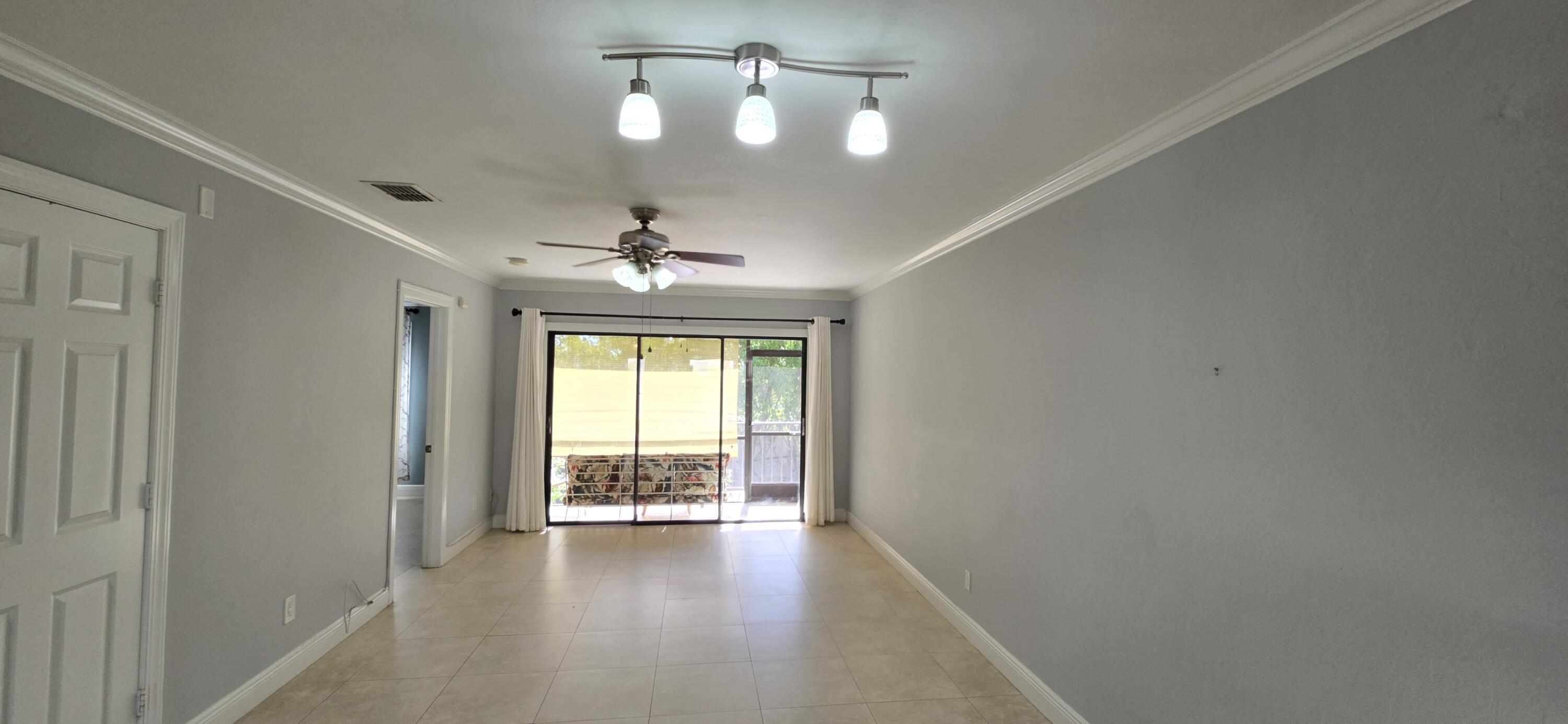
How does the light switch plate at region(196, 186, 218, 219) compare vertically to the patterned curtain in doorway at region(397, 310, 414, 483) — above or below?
above

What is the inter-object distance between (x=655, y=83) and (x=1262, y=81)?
5.78 feet

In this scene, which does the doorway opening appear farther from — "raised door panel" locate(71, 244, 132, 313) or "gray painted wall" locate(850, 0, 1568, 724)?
"gray painted wall" locate(850, 0, 1568, 724)

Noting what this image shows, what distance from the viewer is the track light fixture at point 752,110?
1.52m

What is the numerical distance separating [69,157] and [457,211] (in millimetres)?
1507

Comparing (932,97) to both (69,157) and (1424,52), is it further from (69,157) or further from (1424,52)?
(69,157)

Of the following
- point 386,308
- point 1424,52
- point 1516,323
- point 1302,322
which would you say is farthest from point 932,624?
point 386,308

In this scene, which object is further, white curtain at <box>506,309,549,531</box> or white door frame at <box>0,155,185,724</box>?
white curtain at <box>506,309,549,531</box>

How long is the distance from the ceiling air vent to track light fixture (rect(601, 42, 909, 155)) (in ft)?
5.94

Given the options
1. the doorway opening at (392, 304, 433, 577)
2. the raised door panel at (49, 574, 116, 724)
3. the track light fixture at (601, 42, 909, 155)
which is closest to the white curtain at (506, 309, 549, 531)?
the doorway opening at (392, 304, 433, 577)

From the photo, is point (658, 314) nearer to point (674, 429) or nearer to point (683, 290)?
point (683, 290)

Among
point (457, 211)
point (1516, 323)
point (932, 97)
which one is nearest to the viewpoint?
point (1516, 323)

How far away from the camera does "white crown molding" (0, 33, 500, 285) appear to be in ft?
5.66

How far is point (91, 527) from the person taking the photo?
1999 millimetres

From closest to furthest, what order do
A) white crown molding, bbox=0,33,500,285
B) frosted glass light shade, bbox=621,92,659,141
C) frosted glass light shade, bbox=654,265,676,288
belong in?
frosted glass light shade, bbox=621,92,659,141
white crown molding, bbox=0,33,500,285
frosted glass light shade, bbox=654,265,676,288
